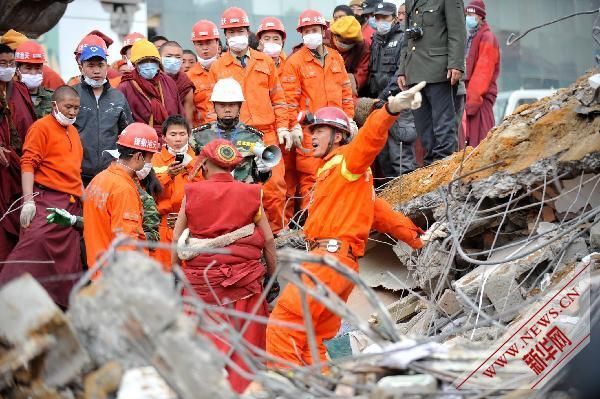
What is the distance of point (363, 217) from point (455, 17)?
3771mm

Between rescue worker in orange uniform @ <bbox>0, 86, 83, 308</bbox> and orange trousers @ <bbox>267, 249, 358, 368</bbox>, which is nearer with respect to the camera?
orange trousers @ <bbox>267, 249, 358, 368</bbox>

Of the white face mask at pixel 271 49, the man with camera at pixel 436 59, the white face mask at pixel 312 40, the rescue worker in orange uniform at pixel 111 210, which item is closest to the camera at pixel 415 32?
the man with camera at pixel 436 59

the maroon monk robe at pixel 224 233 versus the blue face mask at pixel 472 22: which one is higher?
the blue face mask at pixel 472 22

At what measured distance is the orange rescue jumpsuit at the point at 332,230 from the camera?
683 cm

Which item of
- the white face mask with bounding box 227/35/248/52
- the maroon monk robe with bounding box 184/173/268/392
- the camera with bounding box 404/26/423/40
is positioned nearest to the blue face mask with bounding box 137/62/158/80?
the white face mask with bounding box 227/35/248/52

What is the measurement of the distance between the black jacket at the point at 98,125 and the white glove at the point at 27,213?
29.5 inches

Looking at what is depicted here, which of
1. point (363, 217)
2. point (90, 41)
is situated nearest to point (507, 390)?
point (363, 217)

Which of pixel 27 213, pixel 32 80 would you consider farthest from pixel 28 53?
pixel 27 213

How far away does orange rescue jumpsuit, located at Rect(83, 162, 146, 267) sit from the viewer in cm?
757

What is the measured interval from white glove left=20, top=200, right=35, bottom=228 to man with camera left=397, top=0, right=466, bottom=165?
12.3 ft

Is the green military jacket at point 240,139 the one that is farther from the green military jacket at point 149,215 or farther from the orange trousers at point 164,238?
the green military jacket at point 149,215

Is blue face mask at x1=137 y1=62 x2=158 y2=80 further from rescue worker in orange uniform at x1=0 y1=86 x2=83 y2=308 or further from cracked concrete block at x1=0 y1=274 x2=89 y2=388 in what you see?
cracked concrete block at x1=0 y1=274 x2=89 y2=388

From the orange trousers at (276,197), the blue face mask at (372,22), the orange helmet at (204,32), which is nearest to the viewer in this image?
the orange trousers at (276,197)

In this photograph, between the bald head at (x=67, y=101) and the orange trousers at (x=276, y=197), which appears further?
the orange trousers at (x=276, y=197)
